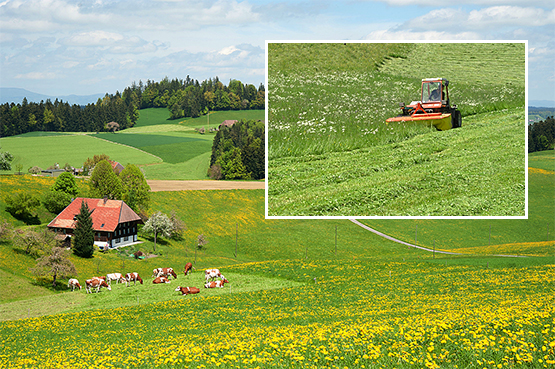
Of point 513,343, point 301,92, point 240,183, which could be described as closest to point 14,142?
point 240,183

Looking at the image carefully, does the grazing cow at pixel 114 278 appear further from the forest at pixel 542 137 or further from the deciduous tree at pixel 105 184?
the forest at pixel 542 137

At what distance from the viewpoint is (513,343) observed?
37.1ft

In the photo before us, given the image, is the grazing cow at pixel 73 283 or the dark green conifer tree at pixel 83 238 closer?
the grazing cow at pixel 73 283

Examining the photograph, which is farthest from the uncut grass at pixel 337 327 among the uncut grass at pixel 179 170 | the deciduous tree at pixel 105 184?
the uncut grass at pixel 179 170

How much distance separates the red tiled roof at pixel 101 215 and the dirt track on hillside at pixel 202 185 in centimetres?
2340

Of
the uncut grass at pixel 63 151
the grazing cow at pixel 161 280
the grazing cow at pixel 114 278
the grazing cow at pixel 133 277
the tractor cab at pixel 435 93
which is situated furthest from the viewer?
the uncut grass at pixel 63 151

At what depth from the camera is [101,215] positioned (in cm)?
6359

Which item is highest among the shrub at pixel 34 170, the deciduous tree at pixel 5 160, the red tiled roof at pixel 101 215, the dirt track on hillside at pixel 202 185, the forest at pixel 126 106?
the forest at pixel 126 106

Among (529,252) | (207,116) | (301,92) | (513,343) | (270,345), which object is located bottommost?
(529,252)

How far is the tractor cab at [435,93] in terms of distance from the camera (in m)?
27.7

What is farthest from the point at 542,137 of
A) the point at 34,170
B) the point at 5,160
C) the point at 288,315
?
the point at 5,160

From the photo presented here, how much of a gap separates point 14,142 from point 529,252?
116m

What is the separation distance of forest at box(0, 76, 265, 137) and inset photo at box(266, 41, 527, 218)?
119487 millimetres

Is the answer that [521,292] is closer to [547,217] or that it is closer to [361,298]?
[361,298]
